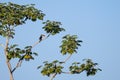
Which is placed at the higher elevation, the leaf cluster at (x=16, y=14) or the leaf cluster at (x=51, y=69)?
the leaf cluster at (x=16, y=14)

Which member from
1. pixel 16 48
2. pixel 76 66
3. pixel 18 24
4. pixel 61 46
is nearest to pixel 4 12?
pixel 18 24

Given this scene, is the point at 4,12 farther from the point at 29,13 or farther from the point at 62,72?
the point at 62,72

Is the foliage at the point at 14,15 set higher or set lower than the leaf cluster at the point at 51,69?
higher

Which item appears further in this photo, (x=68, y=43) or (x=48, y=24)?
(x=48, y=24)

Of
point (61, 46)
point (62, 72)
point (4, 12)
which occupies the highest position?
point (4, 12)

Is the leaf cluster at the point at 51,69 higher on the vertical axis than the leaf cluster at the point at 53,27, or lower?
lower

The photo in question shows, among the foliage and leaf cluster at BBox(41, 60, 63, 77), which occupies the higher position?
the foliage

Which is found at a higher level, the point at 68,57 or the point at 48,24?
the point at 48,24

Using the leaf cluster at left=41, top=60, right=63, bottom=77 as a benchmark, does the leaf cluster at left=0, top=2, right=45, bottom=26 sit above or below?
above

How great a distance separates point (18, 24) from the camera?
33.6m

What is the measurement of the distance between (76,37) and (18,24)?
576 centimetres

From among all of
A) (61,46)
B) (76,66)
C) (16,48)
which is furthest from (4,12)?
(76,66)

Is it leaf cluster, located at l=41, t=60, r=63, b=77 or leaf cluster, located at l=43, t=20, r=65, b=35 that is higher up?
leaf cluster, located at l=43, t=20, r=65, b=35

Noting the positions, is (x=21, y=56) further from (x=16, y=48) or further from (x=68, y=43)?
(x=68, y=43)
